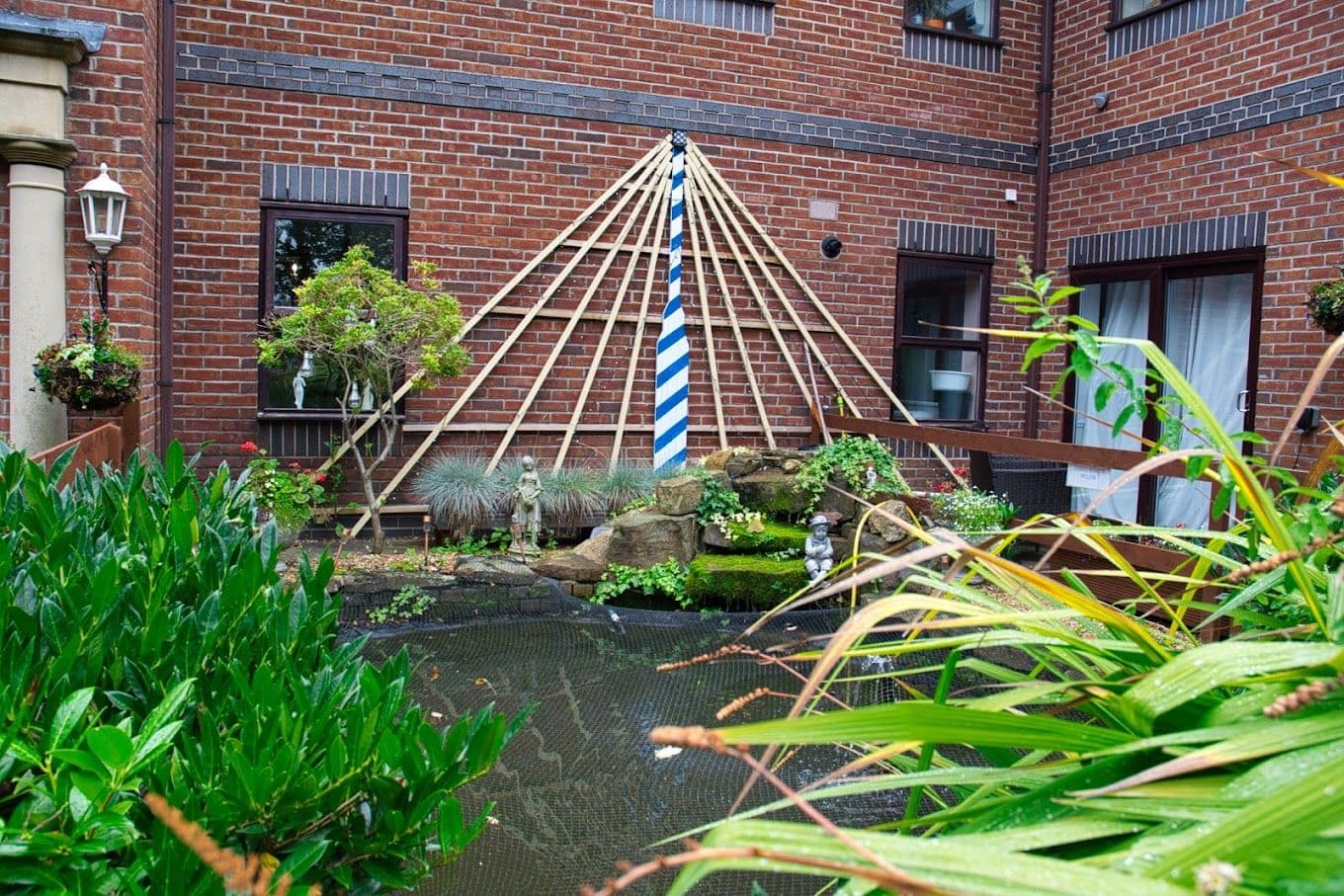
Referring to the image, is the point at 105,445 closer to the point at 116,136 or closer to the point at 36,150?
the point at 36,150

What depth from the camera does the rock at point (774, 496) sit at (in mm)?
6391

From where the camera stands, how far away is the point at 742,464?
6520mm

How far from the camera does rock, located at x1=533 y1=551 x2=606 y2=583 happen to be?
5.96 meters

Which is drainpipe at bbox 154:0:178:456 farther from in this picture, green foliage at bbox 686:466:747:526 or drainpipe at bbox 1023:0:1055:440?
drainpipe at bbox 1023:0:1055:440

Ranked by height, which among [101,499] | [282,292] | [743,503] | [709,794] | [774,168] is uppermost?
[774,168]

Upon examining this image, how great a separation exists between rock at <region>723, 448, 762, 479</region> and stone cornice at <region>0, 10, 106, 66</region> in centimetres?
401

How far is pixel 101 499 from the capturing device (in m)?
2.13

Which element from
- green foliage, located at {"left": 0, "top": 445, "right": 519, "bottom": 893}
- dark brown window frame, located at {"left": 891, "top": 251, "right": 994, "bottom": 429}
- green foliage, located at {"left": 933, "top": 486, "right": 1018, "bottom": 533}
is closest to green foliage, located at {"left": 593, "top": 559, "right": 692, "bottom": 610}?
green foliage, located at {"left": 933, "top": 486, "right": 1018, "bottom": 533}

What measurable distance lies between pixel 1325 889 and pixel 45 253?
5.90 m

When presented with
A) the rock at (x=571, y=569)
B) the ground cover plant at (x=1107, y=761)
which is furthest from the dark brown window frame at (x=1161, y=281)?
the ground cover plant at (x=1107, y=761)

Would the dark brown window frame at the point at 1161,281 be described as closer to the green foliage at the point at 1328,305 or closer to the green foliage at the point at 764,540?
the green foliage at the point at 1328,305

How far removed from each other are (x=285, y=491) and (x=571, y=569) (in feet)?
5.61

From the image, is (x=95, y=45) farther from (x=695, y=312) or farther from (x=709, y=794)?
(x=709, y=794)

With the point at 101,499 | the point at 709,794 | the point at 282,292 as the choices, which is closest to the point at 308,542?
the point at 282,292
